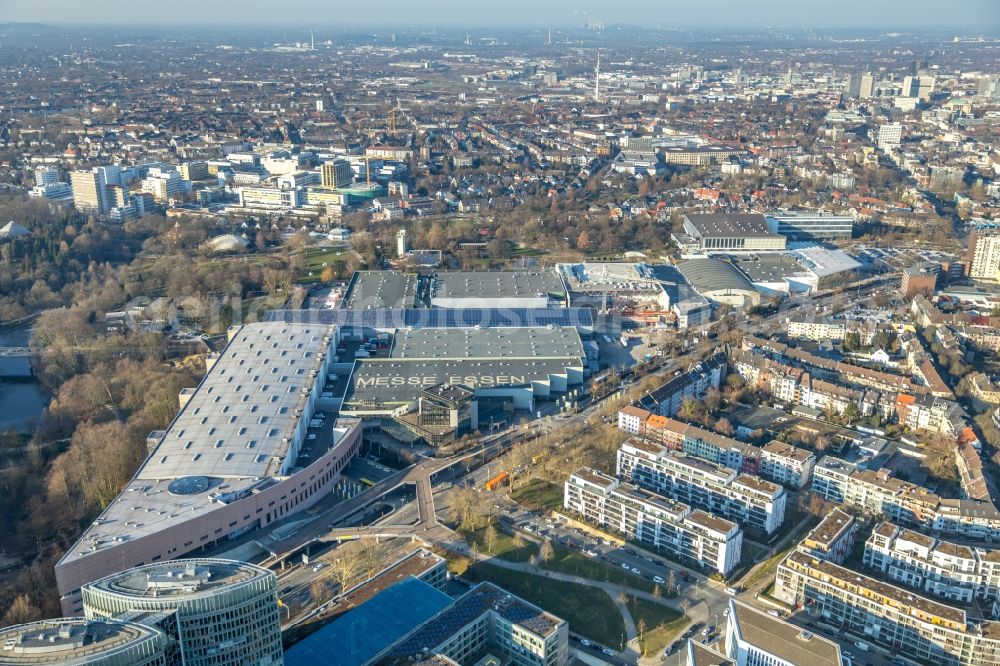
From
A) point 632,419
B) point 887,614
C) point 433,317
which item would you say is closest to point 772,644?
point 887,614

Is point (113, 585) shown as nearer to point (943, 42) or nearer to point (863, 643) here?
point (863, 643)

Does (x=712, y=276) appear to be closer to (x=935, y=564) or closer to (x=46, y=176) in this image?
(x=935, y=564)

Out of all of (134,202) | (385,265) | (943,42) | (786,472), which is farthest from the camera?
(943,42)

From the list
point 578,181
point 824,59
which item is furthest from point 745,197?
point 824,59

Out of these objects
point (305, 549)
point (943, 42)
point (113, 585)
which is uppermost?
point (943, 42)

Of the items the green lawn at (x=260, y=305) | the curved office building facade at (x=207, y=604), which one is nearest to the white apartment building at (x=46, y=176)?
the green lawn at (x=260, y=305)

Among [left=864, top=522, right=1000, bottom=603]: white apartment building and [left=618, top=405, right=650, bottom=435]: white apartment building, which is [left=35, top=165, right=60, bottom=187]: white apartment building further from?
[left=864, top=522, right=1000, bottom=603]: white apartment building
